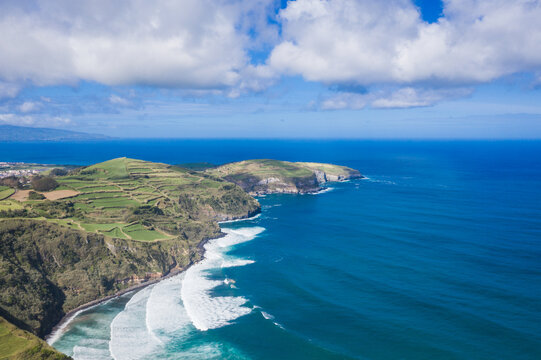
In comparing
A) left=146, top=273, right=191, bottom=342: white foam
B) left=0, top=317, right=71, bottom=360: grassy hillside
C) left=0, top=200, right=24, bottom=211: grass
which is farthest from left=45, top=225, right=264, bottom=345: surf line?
left=0, top=200, right=24, bottom=211: grass

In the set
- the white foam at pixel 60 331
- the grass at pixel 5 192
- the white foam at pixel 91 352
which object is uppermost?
the grass at pixel 5 192

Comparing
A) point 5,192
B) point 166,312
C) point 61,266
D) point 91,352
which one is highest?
point 5,192

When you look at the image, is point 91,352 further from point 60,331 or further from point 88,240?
point 88,240

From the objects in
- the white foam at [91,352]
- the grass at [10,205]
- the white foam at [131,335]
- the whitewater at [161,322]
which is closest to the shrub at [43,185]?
the grass at [10,205]

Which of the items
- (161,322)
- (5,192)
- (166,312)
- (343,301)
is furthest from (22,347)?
(5,192)

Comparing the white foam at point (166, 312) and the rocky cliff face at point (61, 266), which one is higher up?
the rocky cliff face at point (61, 266)

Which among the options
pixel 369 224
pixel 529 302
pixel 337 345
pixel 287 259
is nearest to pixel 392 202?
pixel 369 224

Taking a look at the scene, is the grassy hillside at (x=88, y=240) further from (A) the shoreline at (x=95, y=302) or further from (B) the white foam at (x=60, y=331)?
(B) the white foam at (x=60, y=331)
